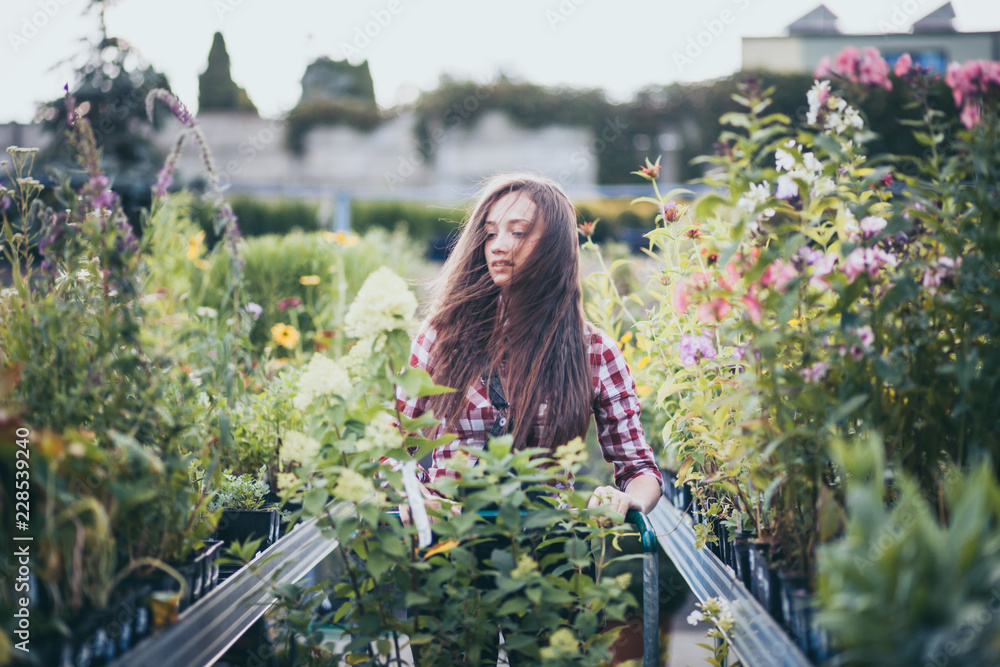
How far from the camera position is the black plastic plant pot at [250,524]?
1624mm

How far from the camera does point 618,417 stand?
1639 millimetres

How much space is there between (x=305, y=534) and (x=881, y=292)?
1338mm

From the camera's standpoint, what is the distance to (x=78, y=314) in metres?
1.08

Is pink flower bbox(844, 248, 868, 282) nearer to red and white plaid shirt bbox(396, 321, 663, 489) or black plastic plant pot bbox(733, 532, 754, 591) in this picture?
black plastic plant pot bbox(733, 532, 754, 591)

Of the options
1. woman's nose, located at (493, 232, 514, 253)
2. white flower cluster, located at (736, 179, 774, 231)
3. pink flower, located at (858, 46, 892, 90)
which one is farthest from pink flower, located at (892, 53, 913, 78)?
woman's nose, located at (493, 232, 514, 253)

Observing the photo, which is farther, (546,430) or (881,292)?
(546,430)

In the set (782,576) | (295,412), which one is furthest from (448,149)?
(782,576)

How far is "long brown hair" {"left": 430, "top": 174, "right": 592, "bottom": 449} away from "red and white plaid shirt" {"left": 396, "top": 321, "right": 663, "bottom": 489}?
0.04 meters

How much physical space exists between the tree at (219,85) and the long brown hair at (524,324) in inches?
796

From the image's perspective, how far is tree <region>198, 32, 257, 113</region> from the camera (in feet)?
63.0

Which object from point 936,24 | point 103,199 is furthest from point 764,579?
point 936,24

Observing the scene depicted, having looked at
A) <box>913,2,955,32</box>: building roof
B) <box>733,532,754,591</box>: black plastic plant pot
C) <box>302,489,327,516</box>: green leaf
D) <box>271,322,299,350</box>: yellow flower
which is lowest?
<box>733,532,754,591</box>: black plastic plant pot

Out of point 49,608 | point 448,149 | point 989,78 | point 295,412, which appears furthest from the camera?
point 448,149

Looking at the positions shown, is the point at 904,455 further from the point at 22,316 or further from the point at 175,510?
the point at 22,316
